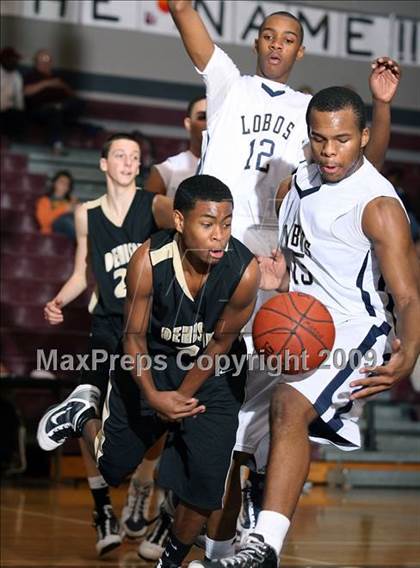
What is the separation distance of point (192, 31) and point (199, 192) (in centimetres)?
122

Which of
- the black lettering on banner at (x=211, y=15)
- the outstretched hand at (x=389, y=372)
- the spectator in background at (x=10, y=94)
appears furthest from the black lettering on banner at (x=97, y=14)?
the outstretched hand at (x=389, y=372)

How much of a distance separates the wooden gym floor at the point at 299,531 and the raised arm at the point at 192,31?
2.72 metres

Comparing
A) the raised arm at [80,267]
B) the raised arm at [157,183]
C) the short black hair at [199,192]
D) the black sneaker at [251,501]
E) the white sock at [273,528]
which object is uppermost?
the short black hair at [199,192]

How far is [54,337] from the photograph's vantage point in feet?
41.5

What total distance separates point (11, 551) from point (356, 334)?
278 cm

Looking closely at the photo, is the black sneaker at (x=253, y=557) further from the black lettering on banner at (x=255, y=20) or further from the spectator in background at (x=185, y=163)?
the black lettering on banner at (x=255, y=20)

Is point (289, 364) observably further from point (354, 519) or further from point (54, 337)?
point (54, 337)

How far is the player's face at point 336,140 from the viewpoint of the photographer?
15.8ft

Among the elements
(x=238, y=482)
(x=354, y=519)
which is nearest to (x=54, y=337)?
(x=354, y=519)

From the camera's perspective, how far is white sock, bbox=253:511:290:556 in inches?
180

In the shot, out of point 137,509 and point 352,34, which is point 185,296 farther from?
point 352,34

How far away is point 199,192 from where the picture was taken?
4.97 metres

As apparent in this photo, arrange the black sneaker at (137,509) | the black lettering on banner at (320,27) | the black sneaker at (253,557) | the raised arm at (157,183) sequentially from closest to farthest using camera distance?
the black sneaker at (253,557)
the black sneaker at (137,509)
the raised arm at (157,183)
the black lettering on banner at (320,27)

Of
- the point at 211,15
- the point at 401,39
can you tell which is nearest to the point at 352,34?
the point at 401,39
